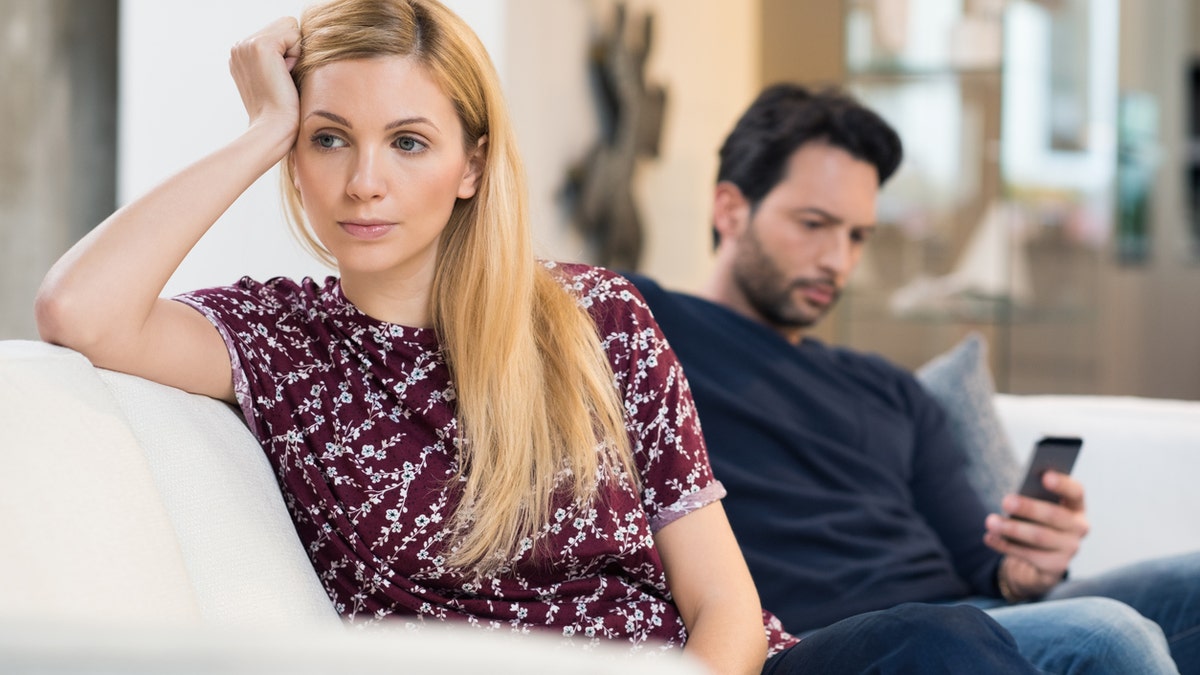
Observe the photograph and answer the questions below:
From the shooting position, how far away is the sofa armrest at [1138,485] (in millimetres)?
2377

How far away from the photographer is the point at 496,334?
54.9 inches

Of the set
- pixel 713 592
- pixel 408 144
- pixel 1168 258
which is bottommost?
pixel 1168 258

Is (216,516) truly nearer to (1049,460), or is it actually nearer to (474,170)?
(474,170)

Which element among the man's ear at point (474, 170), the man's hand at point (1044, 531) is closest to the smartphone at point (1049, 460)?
the man's hand at point (1044, 531)

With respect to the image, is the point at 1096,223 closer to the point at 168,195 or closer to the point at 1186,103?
the point at 1186,103

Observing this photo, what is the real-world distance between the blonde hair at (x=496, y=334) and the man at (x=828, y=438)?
0.57 m

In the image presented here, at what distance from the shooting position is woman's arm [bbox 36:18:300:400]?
1.24 meters

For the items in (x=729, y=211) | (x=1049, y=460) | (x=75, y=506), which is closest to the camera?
(x=75, y=506)

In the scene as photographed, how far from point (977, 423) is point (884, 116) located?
6.73ft

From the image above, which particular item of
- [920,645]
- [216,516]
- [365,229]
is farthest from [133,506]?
[920,645]

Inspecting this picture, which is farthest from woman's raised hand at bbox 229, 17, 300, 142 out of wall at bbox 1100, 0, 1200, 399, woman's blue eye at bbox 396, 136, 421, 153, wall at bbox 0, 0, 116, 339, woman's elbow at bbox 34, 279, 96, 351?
wall at bbox 1100, 0, 1200, 399

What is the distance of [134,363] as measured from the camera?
4.22 feet

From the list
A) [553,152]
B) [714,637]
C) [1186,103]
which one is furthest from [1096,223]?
[714,637]

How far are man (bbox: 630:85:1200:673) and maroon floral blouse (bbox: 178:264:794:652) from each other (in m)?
0.51
